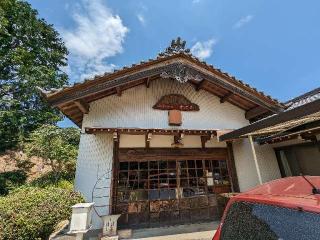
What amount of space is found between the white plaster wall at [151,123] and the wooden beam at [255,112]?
267 millimetres

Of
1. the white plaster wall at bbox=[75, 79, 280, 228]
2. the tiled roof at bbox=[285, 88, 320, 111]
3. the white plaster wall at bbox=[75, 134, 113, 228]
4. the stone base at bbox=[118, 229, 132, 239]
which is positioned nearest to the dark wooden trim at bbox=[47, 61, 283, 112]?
the white plaster wall at bbox=[75, 79, 280, 228]

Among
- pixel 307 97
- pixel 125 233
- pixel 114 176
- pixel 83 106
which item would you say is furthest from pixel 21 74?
pixel 307 97

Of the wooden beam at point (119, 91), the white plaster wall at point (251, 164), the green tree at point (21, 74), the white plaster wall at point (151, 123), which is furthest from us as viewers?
the green tree at point (21, 74)

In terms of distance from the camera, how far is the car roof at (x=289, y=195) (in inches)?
71.2

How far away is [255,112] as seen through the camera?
9516mm

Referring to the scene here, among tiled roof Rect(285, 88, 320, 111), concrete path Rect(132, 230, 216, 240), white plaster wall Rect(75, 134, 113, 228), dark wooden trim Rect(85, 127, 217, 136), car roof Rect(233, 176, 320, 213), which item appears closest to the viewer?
car roof Rect(233, 176, 320, 213)

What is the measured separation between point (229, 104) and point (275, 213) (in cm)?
837

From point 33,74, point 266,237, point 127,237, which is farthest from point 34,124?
point 266,237

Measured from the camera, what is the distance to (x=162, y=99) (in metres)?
8.89

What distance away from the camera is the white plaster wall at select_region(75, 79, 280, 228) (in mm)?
7457

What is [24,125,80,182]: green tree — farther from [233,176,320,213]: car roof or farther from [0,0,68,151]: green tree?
[233,176,320,213]: car roof

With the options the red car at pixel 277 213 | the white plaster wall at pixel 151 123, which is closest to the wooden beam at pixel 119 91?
the white plaster wall at pixel 151 123

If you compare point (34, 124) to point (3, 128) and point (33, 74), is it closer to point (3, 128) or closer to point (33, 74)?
point (3, 128)

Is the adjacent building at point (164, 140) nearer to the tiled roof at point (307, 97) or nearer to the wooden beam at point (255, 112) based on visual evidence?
the wooden beam at point (255, 112)
